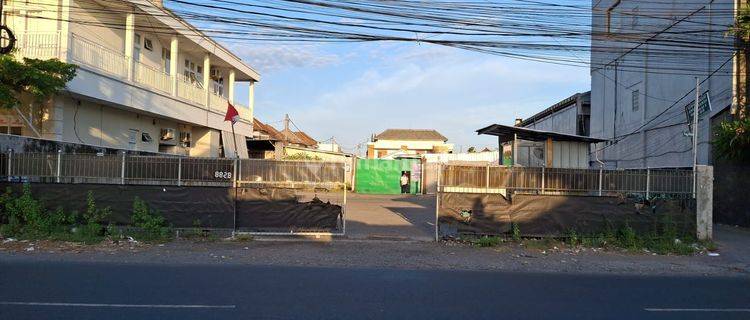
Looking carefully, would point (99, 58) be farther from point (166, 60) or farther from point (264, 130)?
point (264, 130)

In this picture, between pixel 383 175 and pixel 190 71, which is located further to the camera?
pixel 383 175

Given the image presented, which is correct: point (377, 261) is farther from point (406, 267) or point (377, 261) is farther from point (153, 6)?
point (153, 6)

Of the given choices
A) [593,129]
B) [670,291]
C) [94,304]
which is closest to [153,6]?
[94,304]

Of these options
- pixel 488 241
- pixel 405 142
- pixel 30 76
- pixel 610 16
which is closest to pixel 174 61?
pixel 30 76

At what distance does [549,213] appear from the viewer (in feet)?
45.1

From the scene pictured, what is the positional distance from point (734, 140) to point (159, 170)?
612 inches

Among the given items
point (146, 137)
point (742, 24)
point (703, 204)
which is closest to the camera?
point (703, 204)

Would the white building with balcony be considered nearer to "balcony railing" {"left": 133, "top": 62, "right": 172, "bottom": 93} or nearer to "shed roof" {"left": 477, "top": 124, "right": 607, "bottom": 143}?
"balcony railing" {"left": 133, "top": 62, "right": 172, "bottom": 93}

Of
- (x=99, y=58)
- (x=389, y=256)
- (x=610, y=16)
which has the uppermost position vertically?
(x=610, y=16)

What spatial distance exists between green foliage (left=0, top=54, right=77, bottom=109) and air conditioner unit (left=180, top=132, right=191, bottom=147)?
1155 centimetres

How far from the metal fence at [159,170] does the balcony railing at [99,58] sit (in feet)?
15.1

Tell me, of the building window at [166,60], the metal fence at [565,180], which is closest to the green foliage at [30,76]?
the building window at [166,60]

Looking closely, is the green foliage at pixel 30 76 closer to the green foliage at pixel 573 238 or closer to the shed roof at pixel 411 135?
the green foliage at pixel 573 238

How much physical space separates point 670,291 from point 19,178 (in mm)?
13934
